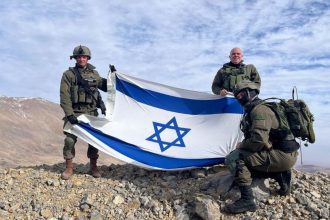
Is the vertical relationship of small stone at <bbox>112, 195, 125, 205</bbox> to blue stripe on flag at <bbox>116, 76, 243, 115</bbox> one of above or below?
below

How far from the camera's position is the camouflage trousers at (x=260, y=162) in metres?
6.62

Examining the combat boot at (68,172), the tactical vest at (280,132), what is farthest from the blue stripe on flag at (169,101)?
the tactical vest at (280,132)

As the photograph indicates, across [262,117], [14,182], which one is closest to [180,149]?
[262,117]

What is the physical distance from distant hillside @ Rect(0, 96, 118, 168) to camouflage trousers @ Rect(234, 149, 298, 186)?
67.1 m

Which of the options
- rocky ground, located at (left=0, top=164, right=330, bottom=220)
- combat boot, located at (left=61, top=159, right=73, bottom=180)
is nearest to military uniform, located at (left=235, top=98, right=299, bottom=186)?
rocky ground, located at (left=0, top=164, right=330, bottom=220)

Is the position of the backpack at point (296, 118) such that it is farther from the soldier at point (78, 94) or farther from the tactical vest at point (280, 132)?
the soldier at point (78, 94)

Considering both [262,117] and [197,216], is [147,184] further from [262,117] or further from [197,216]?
[262,117]

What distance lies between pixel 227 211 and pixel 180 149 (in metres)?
2.00

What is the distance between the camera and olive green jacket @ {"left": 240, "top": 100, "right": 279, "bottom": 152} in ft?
20.8

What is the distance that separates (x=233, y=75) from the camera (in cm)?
857

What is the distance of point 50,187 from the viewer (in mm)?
8031

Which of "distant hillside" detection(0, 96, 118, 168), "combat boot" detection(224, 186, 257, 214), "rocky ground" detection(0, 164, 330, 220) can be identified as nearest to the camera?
"combat boot" detection(224, 186, 257, 214)

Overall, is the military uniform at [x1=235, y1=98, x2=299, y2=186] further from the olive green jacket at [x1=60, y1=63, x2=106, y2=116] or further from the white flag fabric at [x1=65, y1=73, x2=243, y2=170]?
the olive green jacket at [x1=60, y1=63, x2=106, y2=116]

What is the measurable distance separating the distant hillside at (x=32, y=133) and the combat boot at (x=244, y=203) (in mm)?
66943
